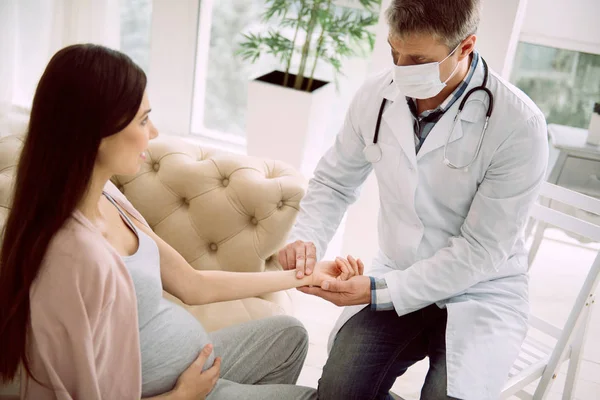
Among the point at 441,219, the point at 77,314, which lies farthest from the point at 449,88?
the point at 77,314

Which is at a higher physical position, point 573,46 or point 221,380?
point 573,46

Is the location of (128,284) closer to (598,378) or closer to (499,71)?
(499,71)

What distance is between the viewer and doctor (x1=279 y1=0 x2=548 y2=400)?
153 centimetres

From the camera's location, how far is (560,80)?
11.2 ft

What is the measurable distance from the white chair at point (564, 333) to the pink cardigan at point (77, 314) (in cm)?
108

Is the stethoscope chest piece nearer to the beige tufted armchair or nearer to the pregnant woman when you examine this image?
the beige tufted armchair

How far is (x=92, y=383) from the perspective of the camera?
1168 mm

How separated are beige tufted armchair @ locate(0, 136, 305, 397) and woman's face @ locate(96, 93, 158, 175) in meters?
0.69

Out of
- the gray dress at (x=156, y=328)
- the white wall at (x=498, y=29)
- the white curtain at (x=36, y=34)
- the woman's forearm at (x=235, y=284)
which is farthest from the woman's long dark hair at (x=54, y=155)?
the white curtain at (x=36, y=34)

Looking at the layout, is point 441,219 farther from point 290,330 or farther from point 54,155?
point 54,155

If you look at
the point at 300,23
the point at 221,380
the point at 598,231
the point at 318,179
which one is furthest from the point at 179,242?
the point at 300,23

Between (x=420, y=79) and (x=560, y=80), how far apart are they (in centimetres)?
219

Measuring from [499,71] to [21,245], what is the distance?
187 centimetres

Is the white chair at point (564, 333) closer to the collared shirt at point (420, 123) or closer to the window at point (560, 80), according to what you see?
the collared shirt at point (420, 123)
